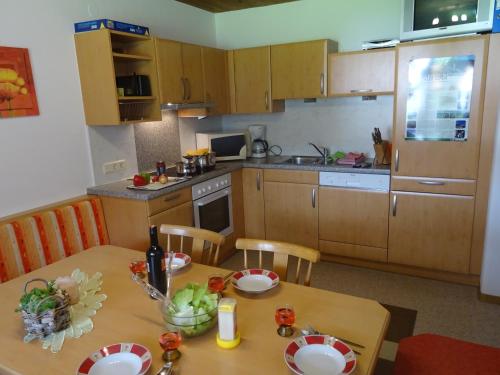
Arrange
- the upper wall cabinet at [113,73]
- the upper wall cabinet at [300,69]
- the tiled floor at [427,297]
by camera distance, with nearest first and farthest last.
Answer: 1. the tiled floor at [427,297]
2. the upper wall cabinet at [113,73]
3. the upper wall cabinet at [300,69]

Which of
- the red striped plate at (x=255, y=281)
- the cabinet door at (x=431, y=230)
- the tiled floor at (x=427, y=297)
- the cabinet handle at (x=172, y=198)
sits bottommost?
the tiled floor at (x=427, y=297)

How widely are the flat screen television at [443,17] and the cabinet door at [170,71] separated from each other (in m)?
1.84

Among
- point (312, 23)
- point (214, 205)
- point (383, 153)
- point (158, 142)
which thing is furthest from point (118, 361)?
point (312, 23)

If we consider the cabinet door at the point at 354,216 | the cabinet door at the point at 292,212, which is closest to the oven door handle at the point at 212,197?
the cabinet door at the point at 292,212

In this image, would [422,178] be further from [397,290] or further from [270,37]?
[270,37]

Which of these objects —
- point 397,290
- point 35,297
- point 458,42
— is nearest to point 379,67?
point 458,42

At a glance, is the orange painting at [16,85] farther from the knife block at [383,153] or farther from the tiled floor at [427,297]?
the knife block at [383,153]

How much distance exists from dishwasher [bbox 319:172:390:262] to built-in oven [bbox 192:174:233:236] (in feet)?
2.86

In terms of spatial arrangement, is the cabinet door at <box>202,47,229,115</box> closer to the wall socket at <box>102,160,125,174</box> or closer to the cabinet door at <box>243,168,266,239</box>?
the cabinet door at <box>243,168,266,239</box>

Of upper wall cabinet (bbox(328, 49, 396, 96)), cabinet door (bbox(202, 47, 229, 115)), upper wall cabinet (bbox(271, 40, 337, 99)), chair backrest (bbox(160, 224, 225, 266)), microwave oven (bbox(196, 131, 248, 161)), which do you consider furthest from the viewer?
microwave oven (bbox(196, 131, 248, 161))

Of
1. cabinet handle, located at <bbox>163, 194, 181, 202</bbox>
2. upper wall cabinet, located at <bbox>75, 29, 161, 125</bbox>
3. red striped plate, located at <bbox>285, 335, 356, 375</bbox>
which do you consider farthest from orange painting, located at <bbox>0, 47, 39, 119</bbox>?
red striped plate, located at <bbox>285, 335, 356, 375</bbox>

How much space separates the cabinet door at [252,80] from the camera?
3.75 meters

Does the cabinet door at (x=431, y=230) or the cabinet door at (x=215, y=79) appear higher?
the cabinet door at (x=215, y=79)

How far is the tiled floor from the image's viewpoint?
2.51 m
